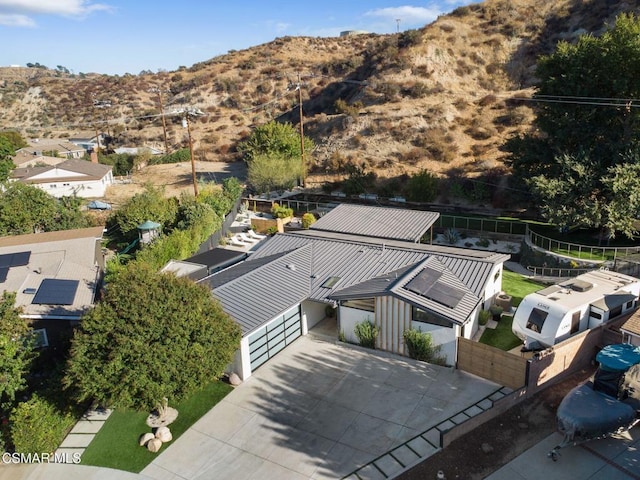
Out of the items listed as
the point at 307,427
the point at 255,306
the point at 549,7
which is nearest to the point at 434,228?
the point at 255,306

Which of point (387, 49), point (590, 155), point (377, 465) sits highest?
point (387, 49)

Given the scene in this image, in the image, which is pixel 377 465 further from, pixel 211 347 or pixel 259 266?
pixel 259 266

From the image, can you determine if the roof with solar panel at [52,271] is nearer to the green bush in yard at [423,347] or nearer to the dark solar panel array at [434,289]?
the green bush in yard at [423,347]

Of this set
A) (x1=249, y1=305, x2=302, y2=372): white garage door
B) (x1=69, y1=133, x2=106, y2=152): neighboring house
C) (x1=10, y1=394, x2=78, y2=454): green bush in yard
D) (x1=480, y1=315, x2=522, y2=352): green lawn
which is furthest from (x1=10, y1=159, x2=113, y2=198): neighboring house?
(x1=480, y1=315, x2=522, y2=352): green lawn

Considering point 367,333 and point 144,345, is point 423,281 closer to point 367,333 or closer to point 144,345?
point 367,333

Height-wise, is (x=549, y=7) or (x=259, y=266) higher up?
(x=549, y=7)

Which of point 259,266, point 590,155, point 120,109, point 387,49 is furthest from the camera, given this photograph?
point 120,109

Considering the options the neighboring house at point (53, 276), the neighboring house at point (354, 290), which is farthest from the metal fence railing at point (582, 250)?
the neighboring house at point (53, 276)

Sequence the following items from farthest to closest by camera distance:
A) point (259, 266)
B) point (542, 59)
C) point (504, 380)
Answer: point (542, 59) → point (259, 266) → point (504, 380)
